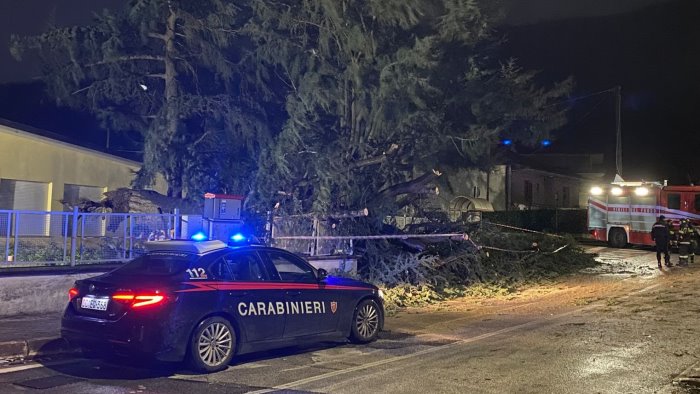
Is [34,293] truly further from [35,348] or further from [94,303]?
[94,303]

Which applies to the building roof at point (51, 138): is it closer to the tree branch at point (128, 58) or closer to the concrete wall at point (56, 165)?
the concrete wall at point (56, 165)

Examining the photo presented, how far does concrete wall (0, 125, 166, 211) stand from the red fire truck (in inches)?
756

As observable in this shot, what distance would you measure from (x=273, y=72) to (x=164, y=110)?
3.16m

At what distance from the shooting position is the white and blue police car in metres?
6.51

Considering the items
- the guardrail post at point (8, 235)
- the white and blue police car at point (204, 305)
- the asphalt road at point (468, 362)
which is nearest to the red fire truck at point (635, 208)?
the asphalt road at point (468, 362)

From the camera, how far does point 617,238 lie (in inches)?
1105

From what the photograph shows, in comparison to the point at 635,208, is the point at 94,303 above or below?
below

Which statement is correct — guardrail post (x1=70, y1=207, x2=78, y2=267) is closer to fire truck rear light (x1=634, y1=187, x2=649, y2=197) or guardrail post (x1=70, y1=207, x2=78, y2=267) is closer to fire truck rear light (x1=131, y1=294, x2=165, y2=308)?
fire truck rear light (x1=131, y1=294, x2=165, y2=308)

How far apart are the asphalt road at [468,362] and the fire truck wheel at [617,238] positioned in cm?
1641

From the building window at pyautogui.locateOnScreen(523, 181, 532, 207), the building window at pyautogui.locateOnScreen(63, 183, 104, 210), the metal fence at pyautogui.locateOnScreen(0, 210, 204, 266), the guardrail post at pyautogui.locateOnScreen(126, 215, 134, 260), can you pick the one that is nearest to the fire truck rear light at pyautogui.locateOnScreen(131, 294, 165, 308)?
the metal fence at pyautogui.locateOnScreen(0, 210, 204, 266)

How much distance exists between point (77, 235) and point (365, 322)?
219 inches

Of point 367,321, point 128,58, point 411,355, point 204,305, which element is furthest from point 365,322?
point 128,58

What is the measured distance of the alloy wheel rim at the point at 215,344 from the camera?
6812 millimetres

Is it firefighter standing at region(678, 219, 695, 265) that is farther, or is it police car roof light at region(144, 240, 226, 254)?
firefighter standing at region(678, 219, 695, 265)
